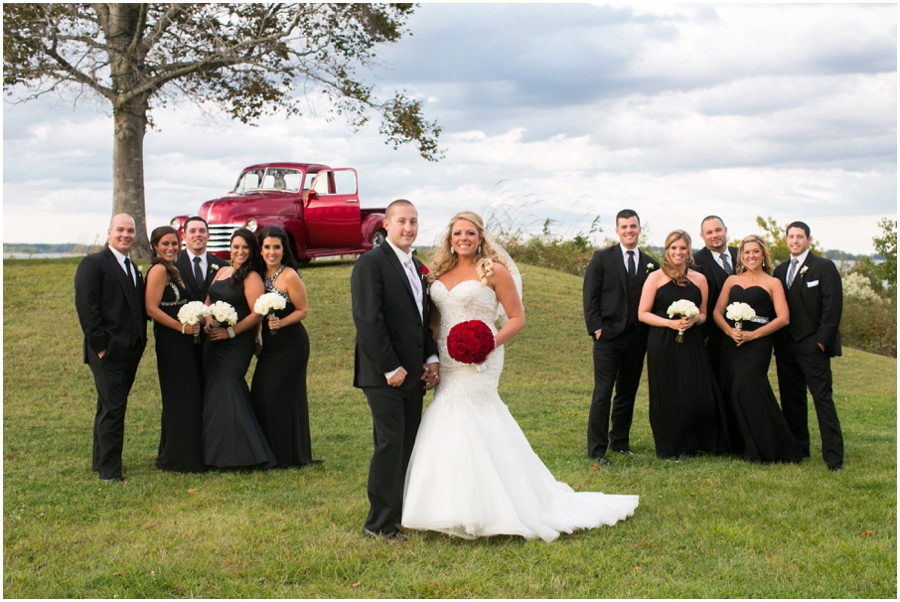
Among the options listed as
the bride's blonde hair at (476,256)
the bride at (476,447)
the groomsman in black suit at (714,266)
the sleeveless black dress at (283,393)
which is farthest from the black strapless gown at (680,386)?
the sleeveless black dress at (283,393)

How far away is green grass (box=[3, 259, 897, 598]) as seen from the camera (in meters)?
4.73

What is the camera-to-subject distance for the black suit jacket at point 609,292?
8.09 m

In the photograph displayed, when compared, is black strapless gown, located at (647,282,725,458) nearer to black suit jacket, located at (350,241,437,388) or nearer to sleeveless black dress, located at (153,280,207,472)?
black suit jacket, located at (350,241,437,388)

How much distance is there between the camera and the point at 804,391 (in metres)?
8.21

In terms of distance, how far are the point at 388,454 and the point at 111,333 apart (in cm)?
333

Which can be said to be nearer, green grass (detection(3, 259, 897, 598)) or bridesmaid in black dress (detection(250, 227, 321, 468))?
green grass (detection(3, 259, 897, 598))

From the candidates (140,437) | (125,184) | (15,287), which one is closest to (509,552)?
(140,437)

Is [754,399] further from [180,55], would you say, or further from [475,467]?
[180,55]

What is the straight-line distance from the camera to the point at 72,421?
1041cm

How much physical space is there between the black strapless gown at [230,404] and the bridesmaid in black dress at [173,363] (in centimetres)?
12

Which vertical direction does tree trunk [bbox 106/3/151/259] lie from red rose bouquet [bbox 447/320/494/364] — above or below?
above

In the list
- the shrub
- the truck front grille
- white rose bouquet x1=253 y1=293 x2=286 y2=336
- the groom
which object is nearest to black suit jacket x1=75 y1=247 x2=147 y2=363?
white rose bouquet x1=253 y1=293 x2=286 y2=336

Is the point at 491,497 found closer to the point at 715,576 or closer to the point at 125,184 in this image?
the point at 715,576

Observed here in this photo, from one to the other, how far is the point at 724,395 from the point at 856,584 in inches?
140
